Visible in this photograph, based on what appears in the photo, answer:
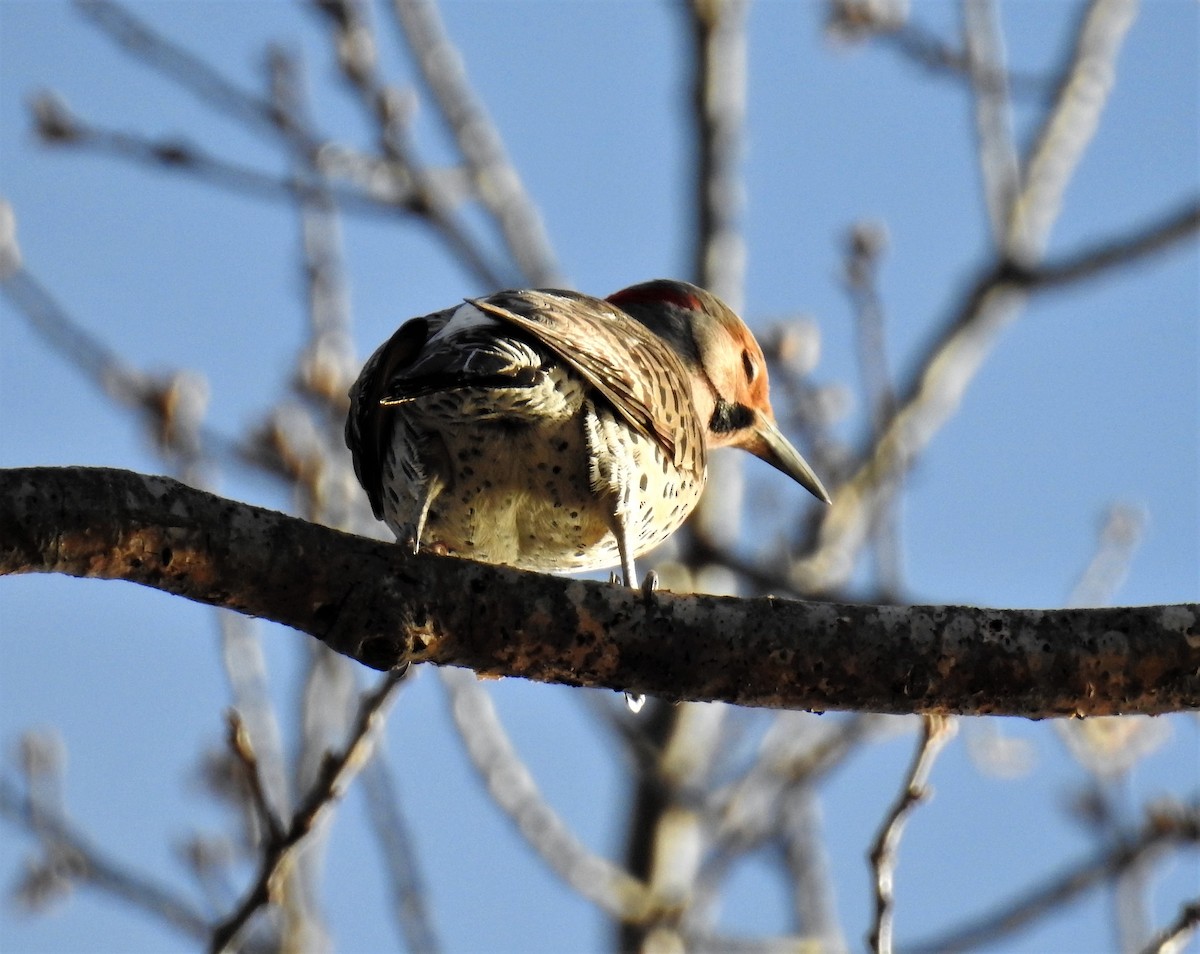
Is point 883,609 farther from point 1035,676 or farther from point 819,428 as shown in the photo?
point 819,428

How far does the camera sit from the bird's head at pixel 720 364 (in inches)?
239

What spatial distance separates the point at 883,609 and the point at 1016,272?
487cm

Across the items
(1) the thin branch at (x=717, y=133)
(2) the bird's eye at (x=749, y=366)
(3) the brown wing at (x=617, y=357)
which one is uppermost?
(1) the thin branch at (x=717, y=133)

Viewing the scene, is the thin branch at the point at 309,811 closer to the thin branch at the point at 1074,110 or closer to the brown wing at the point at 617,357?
the brown wing at the point at 617,357

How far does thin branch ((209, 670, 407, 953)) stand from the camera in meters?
3.04

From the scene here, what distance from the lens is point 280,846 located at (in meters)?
3.13

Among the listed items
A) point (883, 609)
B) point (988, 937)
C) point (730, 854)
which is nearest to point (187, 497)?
point (883, 609)

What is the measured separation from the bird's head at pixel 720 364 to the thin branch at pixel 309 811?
285 cm

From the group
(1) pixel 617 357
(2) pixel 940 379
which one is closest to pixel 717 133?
(2) pixel 940 379

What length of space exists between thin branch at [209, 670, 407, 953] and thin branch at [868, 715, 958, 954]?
110cm

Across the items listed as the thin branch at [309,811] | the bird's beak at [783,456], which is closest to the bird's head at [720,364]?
the bird's beak at [783,456]

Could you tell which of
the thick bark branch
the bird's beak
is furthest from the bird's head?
the thick bark branch

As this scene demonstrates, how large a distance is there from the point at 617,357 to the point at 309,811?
194 centimetres

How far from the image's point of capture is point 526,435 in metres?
4.44
